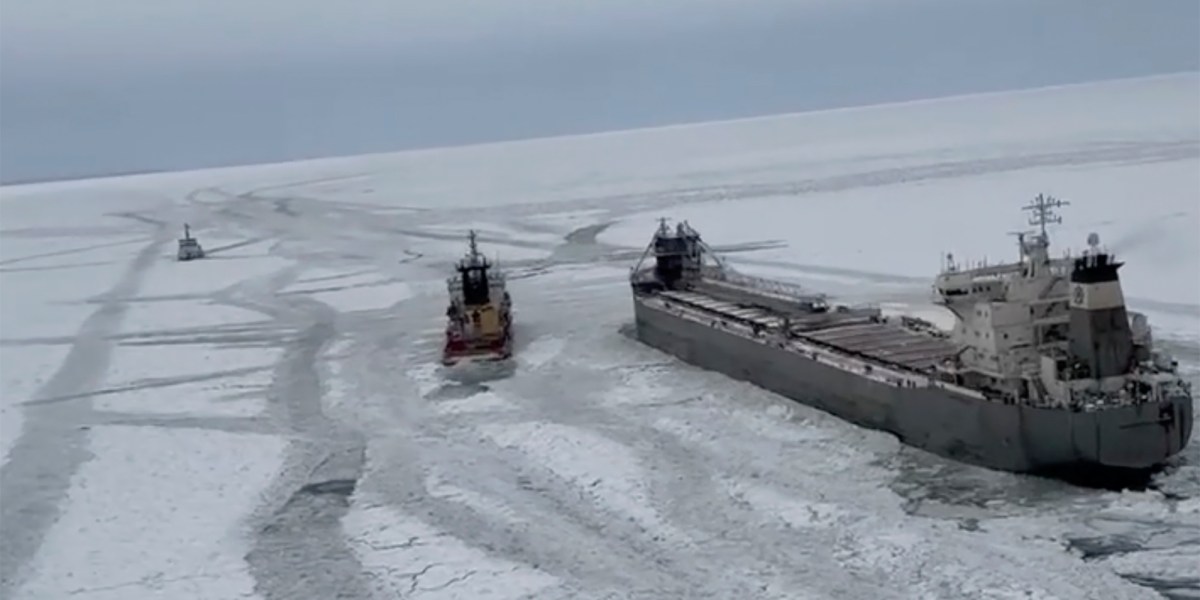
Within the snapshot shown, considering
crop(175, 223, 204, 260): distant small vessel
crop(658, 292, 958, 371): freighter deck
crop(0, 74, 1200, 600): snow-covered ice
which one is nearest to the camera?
crop(0, 74, 1200, 600): snow-covered ice

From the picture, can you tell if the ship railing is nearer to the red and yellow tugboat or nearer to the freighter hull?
the freighter hull

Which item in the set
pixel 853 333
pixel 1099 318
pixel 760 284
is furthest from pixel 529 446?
pixel 760 284

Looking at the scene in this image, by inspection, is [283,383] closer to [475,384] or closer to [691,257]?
[475,384]

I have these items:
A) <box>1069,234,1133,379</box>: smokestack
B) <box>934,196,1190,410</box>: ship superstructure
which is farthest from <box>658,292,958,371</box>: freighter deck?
<box>1069,234,1133,379</box>: smokestack

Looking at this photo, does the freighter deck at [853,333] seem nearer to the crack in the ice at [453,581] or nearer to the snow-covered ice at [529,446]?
the snow-covered ice at [529,446]

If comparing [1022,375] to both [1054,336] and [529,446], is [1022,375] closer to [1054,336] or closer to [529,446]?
[1054,336]

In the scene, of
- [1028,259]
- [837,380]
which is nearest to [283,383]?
[837,380]
